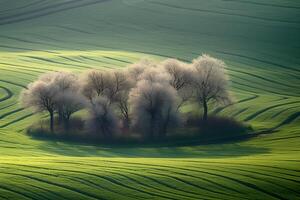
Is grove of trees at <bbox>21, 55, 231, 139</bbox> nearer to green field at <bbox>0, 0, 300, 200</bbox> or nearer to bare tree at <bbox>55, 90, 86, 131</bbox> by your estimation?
bare tree at <bbox>55, 90, 86, 131</bbox>

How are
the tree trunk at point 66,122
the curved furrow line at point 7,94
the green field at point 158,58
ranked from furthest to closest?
the curved furrow line at point 7,94 < the tree trunk at point 66,122 < the green field at point 158,58

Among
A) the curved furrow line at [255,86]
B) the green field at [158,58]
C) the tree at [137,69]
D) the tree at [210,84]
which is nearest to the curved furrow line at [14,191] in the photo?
the green field at [158,58]

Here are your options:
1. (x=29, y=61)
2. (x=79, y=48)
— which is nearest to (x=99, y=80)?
Result: (x=29, y=61)

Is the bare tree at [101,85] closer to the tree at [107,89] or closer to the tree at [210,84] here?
the tree at [107,89]

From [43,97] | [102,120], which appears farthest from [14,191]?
[43,97]

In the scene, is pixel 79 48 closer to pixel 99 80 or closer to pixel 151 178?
pixel 99 80

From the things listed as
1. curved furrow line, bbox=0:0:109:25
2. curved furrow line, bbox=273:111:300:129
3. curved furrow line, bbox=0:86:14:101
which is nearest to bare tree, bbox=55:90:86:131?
curved furrow line, bbox=0:86:14:101

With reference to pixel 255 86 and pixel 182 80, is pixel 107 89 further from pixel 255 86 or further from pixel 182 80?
pixel 255 86
